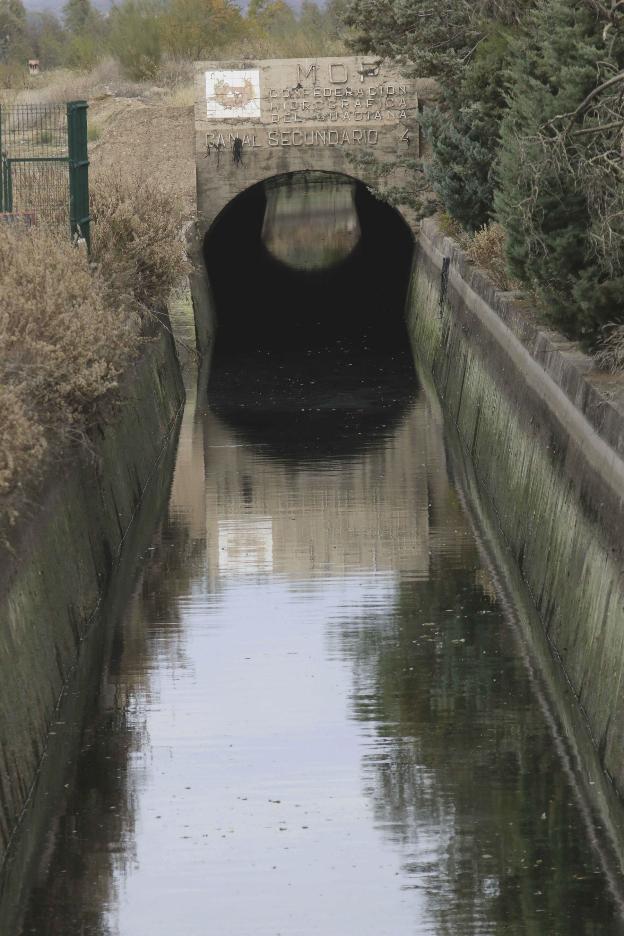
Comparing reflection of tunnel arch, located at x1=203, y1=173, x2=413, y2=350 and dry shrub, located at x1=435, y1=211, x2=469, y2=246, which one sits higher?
dry shrub, located at x1=435, y1=211, x2=469, y2=246

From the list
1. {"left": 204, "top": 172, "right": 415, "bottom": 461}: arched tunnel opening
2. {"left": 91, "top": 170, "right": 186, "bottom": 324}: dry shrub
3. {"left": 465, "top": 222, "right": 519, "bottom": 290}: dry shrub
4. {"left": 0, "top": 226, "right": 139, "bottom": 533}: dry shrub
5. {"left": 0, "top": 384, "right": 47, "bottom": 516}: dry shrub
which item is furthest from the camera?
{"left": 204, "top": 172, "right": 415, "bottom": 461}: arched tunnel opening

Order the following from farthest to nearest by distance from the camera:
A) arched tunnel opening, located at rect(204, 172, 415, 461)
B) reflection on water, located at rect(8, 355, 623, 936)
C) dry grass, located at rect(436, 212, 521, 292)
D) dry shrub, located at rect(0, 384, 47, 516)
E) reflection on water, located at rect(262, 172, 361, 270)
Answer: reflection on water, located at rect(262, 172, 361, 270) < arched tunnel opening, located at rect(204, 172, 415, 461) < dry grass, located at rect(436, 212, 521, 292) < dry shrub, located at rect(0, 384, 47, 516) < reflection on water, located at rect(8, 355, 623, 936)

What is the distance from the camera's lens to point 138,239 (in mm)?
25406

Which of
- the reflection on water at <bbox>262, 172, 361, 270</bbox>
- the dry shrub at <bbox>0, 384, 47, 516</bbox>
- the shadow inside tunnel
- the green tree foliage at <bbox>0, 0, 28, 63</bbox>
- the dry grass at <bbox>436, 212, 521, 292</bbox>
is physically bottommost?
the reflection on water at <bbox>262, 172, 361, 270</bbox>

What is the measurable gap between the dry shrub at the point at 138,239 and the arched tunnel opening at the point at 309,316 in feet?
9.02

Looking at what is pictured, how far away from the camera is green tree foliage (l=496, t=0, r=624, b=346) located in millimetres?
17062

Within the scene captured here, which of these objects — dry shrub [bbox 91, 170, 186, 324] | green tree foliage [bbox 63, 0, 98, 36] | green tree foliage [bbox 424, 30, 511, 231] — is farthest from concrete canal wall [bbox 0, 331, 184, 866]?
green tree foliage [bbox 63, 0, 98, 36]

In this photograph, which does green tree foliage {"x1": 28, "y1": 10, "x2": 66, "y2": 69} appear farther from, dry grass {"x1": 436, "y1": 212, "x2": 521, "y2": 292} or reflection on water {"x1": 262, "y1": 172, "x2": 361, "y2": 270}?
dry grass {"x1": 436, "y1": 212, "x2": 521, "y2": 292}

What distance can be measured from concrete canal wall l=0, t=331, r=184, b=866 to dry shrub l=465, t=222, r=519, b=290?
531 cm

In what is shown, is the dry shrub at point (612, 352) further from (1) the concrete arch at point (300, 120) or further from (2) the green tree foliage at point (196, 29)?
(2) the green tree foliage at point (196, 29)

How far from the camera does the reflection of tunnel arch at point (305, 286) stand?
40156mm

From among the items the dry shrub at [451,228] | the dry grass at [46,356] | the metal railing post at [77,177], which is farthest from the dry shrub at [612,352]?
the dry shrub at [451,228]

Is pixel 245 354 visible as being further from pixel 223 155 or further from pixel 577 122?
pixel 577 122

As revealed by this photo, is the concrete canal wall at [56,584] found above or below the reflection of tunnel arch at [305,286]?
above
